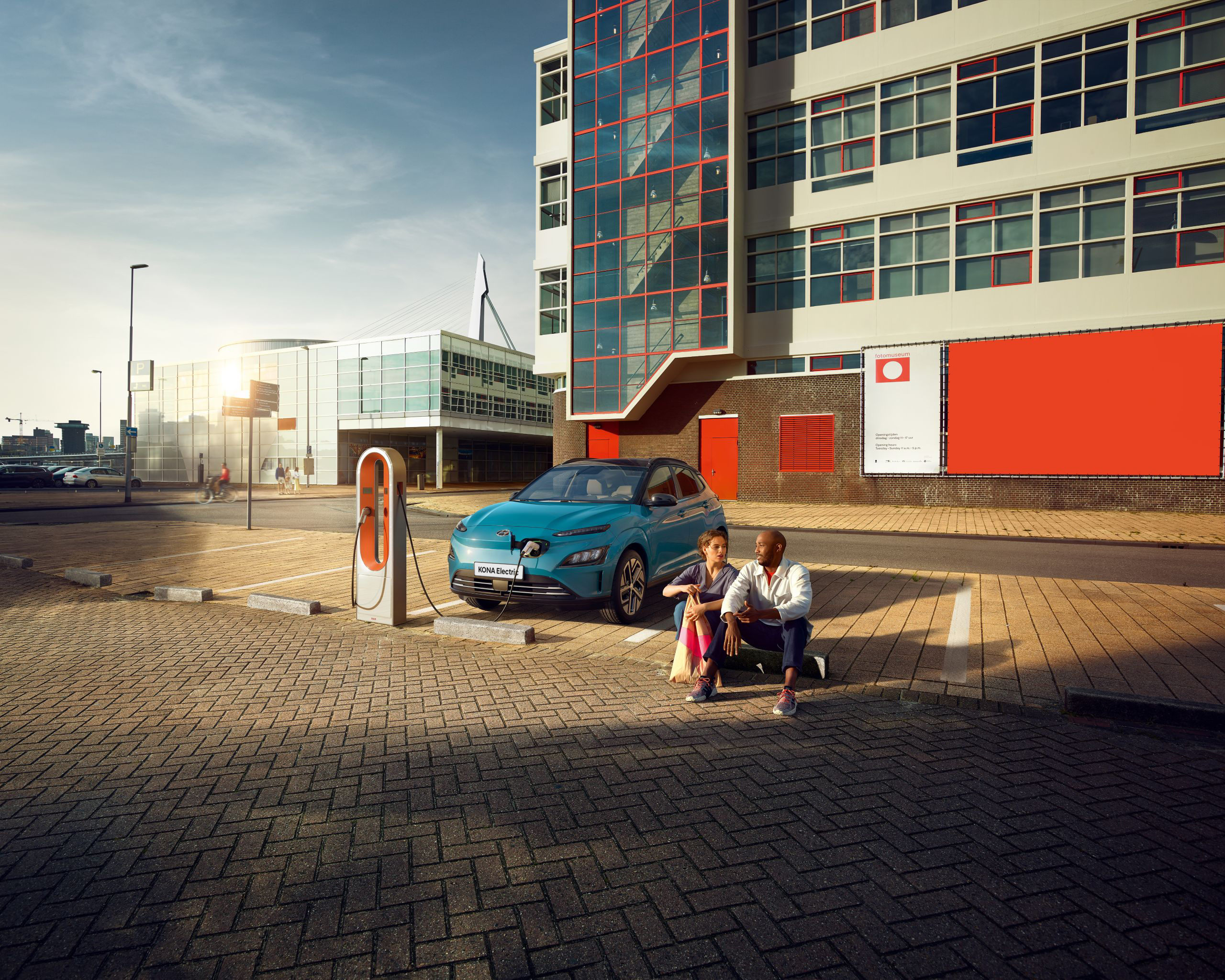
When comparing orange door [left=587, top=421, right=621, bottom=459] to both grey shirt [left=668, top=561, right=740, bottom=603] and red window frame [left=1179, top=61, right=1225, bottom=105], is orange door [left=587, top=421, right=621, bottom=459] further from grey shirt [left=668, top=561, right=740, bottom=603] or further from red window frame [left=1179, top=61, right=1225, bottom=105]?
grey shirt [left=668, top=561, right=740, bottom=603]

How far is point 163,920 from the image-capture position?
2.36 meters

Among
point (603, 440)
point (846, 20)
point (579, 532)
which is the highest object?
point (846, 20)

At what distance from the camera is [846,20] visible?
24.6 meters

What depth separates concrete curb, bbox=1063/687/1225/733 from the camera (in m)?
4.19

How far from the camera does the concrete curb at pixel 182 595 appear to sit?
8.18 m

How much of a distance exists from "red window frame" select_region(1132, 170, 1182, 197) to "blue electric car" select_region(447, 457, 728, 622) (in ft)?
70.6

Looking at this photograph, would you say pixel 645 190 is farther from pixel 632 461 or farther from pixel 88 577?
pixel 88 577

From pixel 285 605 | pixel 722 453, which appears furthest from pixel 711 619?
pixel 722 453

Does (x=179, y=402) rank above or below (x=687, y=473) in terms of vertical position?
above

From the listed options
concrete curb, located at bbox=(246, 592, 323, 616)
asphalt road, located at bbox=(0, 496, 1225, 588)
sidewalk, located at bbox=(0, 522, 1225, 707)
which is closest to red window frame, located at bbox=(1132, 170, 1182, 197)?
asphalt road, located at bbox=(0, 496, 1225, 588)

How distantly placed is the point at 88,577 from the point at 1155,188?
27.8 metres

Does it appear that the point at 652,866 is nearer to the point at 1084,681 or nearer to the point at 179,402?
the point at 1084,681

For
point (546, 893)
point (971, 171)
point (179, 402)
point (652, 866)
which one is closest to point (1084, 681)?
point (652, 866)

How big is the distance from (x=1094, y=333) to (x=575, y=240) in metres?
18.9
